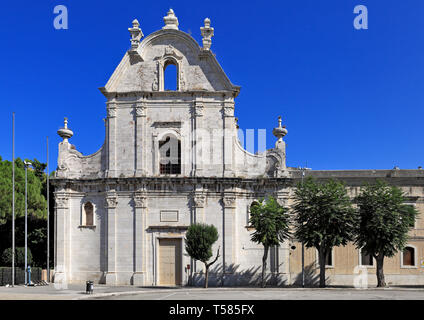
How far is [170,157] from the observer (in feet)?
135

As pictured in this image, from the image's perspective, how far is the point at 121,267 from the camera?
39812 millimetres

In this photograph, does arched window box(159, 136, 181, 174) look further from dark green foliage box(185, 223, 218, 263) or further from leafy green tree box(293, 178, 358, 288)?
leafy green tree box(293, 178, 358, 288)

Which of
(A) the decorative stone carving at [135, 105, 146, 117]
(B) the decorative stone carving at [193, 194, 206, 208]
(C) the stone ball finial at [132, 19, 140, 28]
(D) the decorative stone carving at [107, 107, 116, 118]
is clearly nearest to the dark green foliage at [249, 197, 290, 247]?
(B) the decorative stone carving at [193, 194, 206, 208]

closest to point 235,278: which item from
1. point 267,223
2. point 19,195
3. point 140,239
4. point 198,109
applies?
point 267,223

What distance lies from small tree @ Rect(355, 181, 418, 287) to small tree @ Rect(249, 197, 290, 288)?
519cm

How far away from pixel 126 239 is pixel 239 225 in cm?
775

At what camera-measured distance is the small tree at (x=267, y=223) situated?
37219 mm

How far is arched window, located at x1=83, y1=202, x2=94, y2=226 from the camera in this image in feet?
135

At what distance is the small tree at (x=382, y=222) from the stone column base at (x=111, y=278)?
16231 mm

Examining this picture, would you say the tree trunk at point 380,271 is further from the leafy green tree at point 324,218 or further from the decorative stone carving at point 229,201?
the decorative stone carving at point 229,201

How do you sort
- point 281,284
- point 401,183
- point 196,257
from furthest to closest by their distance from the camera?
point 401,183, point 281,284, point 196,257

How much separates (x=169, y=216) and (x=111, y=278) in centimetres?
563
